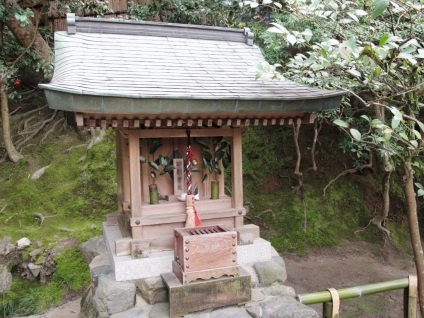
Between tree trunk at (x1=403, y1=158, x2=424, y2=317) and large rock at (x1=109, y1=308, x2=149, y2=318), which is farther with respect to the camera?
tree trunk at (x1=403, y1=158, x2=424, y2=317)

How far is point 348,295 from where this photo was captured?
4094 mm

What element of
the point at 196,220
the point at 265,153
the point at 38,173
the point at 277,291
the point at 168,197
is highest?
the point at 168,197

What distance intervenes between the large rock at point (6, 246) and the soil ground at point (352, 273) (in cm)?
147

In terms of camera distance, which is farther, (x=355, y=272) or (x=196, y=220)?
(x=355, y=272)

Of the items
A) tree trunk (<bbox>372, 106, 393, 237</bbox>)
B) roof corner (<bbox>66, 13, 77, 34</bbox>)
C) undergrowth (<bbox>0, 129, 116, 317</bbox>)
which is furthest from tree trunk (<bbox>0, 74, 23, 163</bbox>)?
tree trunk (<bbox>372, 106, 393, 237</bbox>)

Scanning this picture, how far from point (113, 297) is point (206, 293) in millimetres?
950

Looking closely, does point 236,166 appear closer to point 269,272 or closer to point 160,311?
point 269,272

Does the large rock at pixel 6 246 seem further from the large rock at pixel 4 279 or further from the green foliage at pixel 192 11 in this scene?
the green foliage at pixel 192 11

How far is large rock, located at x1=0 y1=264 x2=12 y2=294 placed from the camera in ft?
21.0

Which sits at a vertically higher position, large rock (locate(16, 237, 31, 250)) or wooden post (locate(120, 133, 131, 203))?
wooden post (locate(120, 133, 131, 203))

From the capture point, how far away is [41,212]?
7934 millimetres

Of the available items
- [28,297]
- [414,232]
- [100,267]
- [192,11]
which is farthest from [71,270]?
[192,11]

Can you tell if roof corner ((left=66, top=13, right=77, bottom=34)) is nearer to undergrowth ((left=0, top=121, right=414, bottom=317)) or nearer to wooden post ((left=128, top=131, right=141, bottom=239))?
wooden post ((left=128, top=131, right=141, bottom=239))

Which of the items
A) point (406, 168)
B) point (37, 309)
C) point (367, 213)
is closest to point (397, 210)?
point (367, 213)
